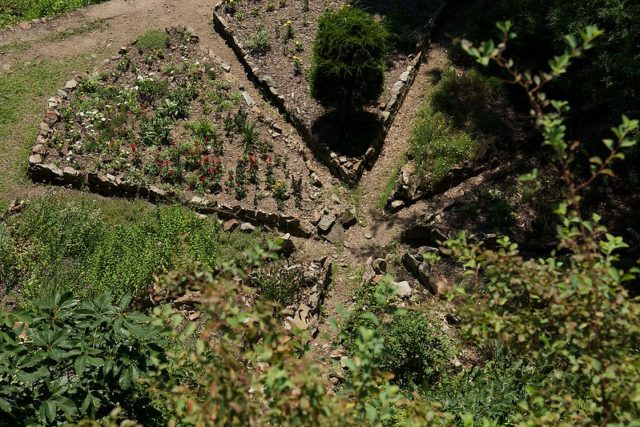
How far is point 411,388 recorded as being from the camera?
25.5 ft

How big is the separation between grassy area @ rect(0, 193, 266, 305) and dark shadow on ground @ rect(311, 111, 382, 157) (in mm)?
2503

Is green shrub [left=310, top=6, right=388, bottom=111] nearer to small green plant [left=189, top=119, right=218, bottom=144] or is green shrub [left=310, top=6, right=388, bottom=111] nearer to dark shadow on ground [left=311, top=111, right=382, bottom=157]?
dark shadow on ground [left=311, top=111, right=382, bottom=157]

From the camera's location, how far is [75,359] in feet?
16.0

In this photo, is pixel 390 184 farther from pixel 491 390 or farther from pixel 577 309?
pixel 577 309

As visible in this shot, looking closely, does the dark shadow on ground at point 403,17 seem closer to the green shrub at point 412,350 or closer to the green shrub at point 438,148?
the green shrub at point 438,148

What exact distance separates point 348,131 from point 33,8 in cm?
879

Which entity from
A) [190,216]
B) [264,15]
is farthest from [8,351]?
[264,15]

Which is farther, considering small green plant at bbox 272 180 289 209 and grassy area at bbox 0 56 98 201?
grassy area at bbox 0 56 98 201

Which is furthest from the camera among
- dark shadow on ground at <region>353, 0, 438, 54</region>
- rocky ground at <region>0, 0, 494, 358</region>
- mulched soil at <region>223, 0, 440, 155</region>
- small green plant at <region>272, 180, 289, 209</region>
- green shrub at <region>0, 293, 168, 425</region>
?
dark shadow on ground at <region>353, 0, 438, 54</region>

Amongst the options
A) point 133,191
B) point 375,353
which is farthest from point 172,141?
point 375,353

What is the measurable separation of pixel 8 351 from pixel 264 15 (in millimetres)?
11501

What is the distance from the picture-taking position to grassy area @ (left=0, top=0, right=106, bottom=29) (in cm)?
1515

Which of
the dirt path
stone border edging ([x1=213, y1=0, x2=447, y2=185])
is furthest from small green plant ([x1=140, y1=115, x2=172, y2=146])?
stone border edging ([x1=213, y1=0, x2=447, y2=185])

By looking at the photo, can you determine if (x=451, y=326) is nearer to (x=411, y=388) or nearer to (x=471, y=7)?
(x=411, y=388)
